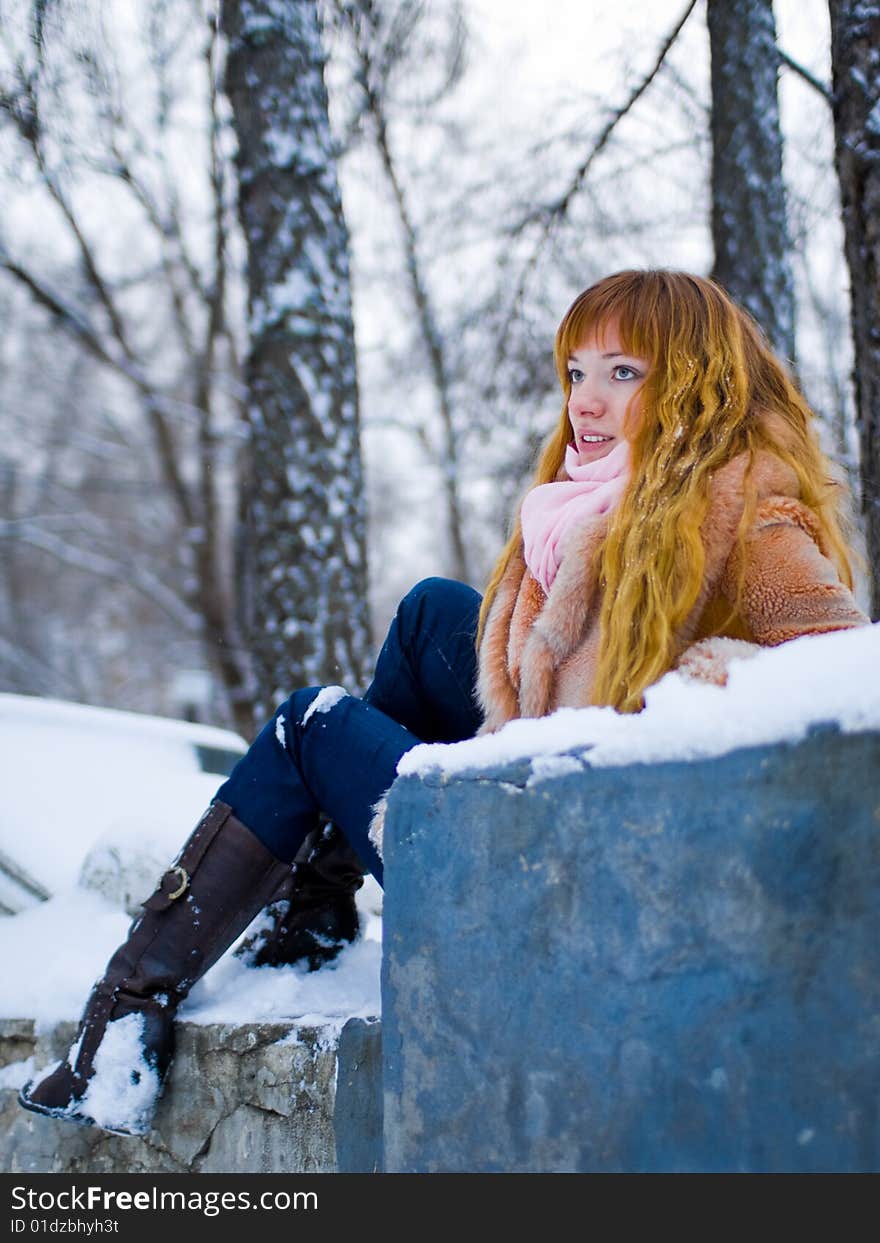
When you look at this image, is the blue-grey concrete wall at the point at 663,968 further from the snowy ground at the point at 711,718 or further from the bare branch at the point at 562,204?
the bare branch at the point at 562,204

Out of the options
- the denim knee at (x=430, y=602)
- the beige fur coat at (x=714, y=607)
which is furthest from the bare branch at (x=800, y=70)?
the beige fur coat at (x=714, y=607)

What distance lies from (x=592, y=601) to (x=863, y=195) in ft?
5.02

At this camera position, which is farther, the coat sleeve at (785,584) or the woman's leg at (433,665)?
the woman's leg at (433,665)

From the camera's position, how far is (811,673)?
1233 mm

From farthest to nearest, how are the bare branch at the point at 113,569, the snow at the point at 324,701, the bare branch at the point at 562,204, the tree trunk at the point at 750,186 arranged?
the bare branch at the point at 113,569 < the tree trunk at the point at 750,186 < the bare branch at the point at 562,204 < the snow at the point at 324,701

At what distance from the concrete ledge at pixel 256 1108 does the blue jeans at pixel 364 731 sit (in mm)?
291

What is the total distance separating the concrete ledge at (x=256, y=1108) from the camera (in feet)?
5.84

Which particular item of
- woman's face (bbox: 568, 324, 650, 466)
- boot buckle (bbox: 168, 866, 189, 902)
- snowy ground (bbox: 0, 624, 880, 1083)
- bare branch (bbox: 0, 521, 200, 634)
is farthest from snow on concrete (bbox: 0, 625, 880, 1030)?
bare branch (bbox: 0, 521, 200, 634)

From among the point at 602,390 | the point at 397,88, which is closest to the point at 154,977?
the point at 602,390

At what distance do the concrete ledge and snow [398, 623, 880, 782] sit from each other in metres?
0.67

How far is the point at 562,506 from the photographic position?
5.84ft

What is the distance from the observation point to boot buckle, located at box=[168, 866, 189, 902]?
184 cm

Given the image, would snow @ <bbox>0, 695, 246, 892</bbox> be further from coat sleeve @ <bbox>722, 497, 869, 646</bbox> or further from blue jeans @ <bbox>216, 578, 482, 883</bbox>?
coat sleeve @ <bbox>722, 497, 869, 646</bbox>

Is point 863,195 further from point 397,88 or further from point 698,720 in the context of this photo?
point 397,88
